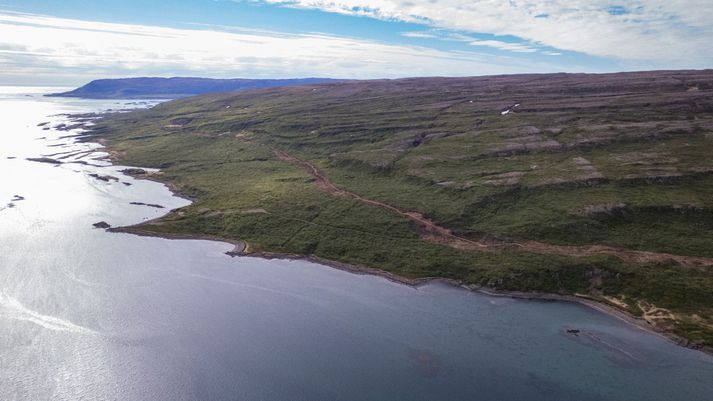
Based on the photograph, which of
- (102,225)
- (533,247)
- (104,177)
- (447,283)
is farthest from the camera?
(104,177)

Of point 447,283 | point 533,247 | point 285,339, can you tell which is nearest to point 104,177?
point 285,339

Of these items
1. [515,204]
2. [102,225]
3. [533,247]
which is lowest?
[102,225]

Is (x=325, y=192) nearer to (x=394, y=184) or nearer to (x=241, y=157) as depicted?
(x=394, y=184)

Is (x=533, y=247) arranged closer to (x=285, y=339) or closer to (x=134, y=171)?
(x=285, y=339)

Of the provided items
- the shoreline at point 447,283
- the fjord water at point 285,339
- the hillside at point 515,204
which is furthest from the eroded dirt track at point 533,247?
the fjord water at point 285,339

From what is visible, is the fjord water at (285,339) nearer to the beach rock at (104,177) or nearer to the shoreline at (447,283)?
the shoreline at (447,283)

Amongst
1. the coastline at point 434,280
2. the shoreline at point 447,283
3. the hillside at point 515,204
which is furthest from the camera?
the hillside at point 515,204

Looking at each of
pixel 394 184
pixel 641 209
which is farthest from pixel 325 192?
pixel 641 209
